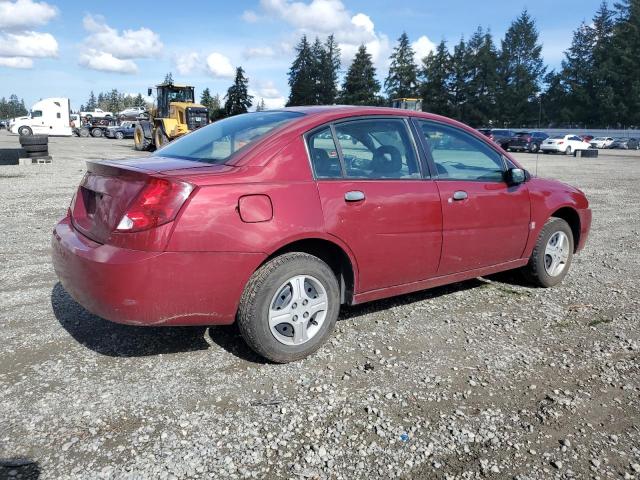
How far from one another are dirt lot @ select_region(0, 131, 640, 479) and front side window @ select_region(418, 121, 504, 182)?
1.16 m

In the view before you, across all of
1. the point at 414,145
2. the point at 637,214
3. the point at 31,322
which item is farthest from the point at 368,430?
the point at 637,214

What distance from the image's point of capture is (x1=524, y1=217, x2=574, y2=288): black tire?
5.01 meters

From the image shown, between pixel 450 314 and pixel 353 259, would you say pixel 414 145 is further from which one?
pixel 450 314

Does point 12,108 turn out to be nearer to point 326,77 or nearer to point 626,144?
point 326,77

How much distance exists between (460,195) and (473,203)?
168 millimetres

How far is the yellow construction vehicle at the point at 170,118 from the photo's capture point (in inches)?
942

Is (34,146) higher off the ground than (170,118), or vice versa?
(170,118)

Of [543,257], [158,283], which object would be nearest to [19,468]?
[158,283]

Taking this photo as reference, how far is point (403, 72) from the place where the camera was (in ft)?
315

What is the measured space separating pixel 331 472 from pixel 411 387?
3.09ft

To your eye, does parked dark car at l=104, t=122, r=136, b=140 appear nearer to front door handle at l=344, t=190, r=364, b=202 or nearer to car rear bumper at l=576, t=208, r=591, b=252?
car rear bumper at l=576, t=208, r=591, b=252

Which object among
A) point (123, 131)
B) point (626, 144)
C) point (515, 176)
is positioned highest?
point (626, 144)

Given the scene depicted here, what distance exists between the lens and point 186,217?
2.96 meters

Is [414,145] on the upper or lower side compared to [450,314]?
upper
